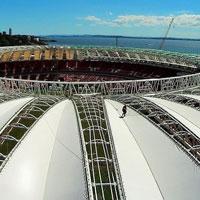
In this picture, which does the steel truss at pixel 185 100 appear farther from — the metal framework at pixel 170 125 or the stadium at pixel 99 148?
the metal framework at pixel 170 125

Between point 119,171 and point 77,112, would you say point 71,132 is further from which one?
point 119,171

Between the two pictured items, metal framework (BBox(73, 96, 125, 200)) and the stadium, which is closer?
metal framework (BBox(73, 96, 125, 200))

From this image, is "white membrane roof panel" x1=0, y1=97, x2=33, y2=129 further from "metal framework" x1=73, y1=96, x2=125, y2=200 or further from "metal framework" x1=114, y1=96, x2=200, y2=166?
"metal framework" x1=114, y1=96, x2=200, y2=166

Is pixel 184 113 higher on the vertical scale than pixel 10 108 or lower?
higher

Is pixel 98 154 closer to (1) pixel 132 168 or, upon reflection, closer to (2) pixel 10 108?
(1) pixel 132 168

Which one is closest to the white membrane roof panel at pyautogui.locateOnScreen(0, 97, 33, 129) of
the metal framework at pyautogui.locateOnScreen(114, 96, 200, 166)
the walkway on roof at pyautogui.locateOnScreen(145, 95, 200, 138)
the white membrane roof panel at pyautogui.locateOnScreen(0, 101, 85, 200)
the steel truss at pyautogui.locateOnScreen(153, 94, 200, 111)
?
the white membrane roof panel at pyautogui.locateOnScreen(0, 101, 85, 200)

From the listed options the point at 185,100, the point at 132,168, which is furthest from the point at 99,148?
the point at 185,100

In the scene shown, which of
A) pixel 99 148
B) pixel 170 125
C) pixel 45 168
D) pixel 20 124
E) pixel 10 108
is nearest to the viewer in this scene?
pixel 45 168
